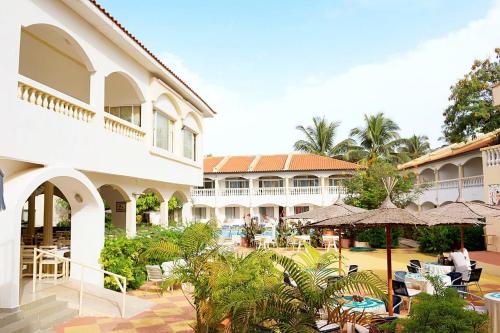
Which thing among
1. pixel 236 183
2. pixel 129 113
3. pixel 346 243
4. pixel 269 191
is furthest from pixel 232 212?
pixel 129 113

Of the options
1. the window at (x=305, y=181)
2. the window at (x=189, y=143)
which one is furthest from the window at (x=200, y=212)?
the window at (x=189, y=143)

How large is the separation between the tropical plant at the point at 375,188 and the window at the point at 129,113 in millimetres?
14852

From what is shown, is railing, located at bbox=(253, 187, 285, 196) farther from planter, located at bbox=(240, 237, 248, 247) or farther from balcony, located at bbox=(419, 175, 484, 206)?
balcony, located at bbox=(419, 175, 484, 206)

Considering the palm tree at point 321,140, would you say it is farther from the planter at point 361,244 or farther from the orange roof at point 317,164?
the planter at point 361,244

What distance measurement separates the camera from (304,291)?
225 inches

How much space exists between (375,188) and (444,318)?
2062 cm

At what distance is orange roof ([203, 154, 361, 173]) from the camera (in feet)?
120

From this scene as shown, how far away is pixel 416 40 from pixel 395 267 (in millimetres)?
8978

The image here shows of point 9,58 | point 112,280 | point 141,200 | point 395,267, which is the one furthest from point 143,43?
point 141,200

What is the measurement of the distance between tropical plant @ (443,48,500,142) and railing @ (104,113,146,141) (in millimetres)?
19363

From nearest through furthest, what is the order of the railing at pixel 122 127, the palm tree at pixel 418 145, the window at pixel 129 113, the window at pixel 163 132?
1. the railing at pixel 122 127
2. the window at pixel 129 113
3. the window at pixel 163 132
4. the palm tree at pixel 418 145

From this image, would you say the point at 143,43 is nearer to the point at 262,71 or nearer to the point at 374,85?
the point at 262,71

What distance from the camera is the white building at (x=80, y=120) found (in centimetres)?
807

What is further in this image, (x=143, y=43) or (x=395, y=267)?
(x=395, y=267)
